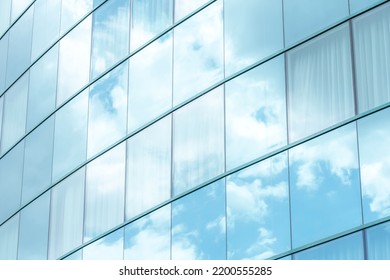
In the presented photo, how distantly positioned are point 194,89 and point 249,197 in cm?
325

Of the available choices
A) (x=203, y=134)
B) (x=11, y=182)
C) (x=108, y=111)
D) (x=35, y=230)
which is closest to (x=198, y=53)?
(x=203, y=134)

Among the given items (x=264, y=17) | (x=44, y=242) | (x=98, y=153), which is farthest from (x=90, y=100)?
(x=264, y=17)

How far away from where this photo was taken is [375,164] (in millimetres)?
18562

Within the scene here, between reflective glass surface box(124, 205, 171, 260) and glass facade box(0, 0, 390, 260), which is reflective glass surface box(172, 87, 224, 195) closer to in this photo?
glass facade box(0, 0, 390, 260)

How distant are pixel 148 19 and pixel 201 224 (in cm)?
570

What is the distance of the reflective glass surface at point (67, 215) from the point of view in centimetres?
2498

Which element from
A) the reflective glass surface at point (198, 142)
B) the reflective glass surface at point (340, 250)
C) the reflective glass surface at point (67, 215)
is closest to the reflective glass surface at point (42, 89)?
the reflective glass surface at point (67, 215)

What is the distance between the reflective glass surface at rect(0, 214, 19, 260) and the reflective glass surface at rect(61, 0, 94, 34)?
5255mm

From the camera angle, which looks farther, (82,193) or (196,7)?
(82,193)

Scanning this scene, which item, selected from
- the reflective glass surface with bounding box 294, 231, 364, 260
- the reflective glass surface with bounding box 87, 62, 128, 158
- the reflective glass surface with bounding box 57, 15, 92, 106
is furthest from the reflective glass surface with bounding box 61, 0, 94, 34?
the reflective glass surface with bounding box 294, 231, 364, 260

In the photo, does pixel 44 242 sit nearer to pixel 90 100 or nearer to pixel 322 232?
pixel 90 100

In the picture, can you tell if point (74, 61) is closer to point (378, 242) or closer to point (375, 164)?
point (375, 164)

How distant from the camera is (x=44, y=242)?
2606 centimetres

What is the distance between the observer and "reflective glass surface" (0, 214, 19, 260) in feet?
90.5
